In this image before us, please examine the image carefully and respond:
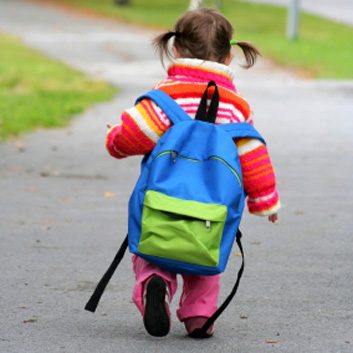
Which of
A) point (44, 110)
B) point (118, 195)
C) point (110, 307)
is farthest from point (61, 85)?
point (110, 307)

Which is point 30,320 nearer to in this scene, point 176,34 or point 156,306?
point 156,306

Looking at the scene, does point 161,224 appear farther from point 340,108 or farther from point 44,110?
point 340,108

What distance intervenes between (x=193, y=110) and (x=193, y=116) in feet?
0.08

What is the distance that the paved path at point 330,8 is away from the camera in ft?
123

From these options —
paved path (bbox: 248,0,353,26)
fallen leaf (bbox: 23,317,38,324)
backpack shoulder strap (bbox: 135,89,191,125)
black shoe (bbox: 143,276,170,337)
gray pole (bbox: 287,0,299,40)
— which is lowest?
paved path (bbox: 248,0,353,26)

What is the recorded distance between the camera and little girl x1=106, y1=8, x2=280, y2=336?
5.16 m

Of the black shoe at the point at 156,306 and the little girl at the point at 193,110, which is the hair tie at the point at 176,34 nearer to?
the little girl at the point at 193,110

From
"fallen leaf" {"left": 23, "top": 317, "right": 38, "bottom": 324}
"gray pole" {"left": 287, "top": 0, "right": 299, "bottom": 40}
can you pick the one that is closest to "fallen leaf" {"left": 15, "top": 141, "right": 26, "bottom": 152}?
"fallen leaf" {"left": 23, "top": 317, "right": 38, "bottom": 324}

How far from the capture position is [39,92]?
743 inches

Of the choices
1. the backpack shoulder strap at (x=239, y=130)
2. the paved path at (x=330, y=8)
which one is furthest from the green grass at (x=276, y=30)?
the backpack shoulder strap at (x=239, y=130)

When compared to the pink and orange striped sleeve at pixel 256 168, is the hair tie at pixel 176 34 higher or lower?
higher

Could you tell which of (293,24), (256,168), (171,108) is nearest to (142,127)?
(171,108)

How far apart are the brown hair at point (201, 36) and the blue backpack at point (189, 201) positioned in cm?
34

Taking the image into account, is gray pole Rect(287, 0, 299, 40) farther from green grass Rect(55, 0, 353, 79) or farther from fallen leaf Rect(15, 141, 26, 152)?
fallen leaf Rect(15, 141, 26, 152)
